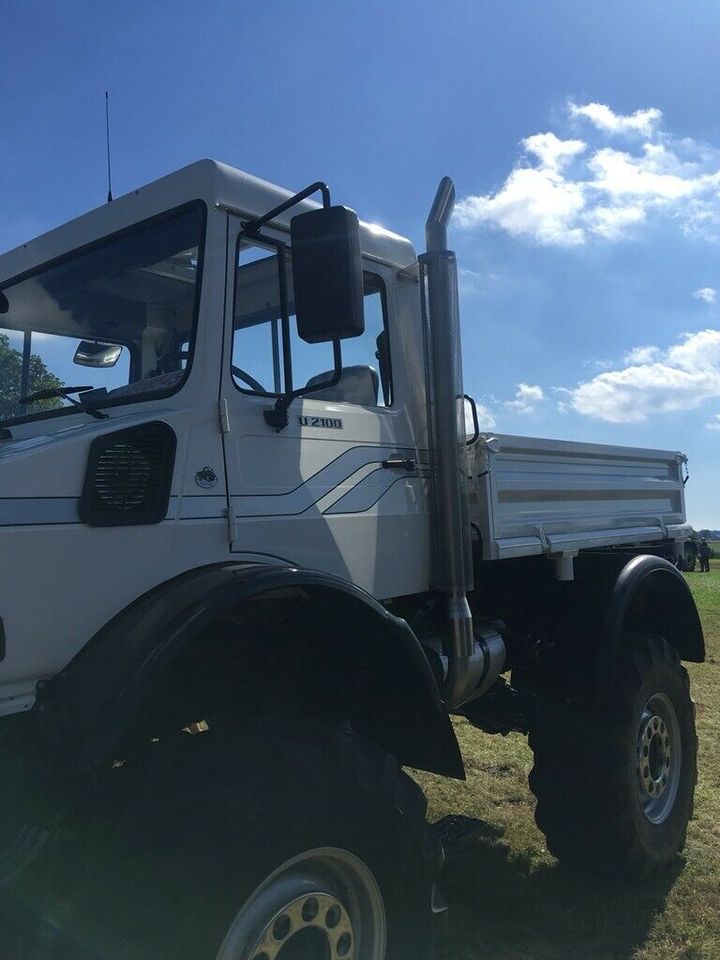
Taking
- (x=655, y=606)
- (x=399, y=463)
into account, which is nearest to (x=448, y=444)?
(x=399, y=463)

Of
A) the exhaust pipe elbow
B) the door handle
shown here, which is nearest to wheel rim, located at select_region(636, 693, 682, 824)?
the door handle

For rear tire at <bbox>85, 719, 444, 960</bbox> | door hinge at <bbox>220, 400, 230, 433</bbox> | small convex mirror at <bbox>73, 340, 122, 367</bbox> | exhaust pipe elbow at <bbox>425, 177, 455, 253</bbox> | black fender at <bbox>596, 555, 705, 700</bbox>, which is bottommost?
rear tire at <bbox>85, 719, 444, 960</bbox>

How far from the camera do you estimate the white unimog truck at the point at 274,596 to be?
6.97 feet

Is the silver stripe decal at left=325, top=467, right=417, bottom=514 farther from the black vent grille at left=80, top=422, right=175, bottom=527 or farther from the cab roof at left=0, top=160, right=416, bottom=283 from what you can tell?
the cab roof at left=0, top=160, right=416, bottom=283

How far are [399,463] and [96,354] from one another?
1.30 meters

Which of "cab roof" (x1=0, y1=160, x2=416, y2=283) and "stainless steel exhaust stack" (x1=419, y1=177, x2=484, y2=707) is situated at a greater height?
"cab roof" (x1=0, y1=160, x2=416, y2=283)

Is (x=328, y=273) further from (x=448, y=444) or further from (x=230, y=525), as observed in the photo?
(x=448, y=444)

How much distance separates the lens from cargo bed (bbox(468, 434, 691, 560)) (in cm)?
371

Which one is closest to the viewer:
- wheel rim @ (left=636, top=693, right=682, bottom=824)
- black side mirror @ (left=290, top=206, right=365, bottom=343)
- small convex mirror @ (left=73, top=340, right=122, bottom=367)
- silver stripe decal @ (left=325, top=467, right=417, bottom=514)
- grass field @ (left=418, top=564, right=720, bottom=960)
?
black side mirror @ (left=290, top=206, right=365, bottom=343)

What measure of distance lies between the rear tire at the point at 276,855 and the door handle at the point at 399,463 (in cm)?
120

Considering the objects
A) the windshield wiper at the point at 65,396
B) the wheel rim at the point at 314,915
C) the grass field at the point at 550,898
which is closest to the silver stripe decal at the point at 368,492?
the windshield wiper at the point at 65,396

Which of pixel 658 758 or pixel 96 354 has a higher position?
pixel 96 354

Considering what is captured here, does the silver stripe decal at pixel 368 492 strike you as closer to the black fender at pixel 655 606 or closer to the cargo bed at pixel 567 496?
the cargo bed at pixel 567 496

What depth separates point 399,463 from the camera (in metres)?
3.39
